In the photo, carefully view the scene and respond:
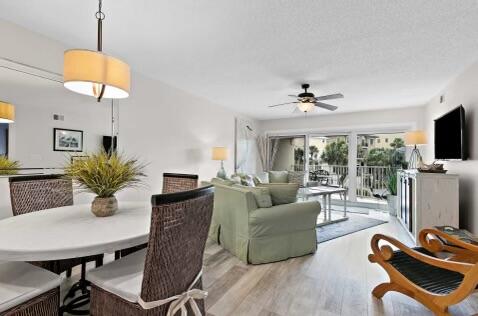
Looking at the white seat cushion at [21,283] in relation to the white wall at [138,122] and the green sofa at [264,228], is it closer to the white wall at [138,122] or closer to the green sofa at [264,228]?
the white wall at [138,122]

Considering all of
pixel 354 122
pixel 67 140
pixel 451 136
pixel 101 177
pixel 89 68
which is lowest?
pixel 101 177

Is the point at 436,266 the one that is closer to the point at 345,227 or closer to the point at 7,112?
the point at 345,227

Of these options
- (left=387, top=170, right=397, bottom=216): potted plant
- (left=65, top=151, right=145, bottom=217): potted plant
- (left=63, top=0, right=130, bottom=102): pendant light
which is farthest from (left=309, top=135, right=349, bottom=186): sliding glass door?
(left=63, top=0, right=130, bottom=102): pendant light

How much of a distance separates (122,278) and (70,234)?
0.36m

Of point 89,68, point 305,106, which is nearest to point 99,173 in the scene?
point 89,68

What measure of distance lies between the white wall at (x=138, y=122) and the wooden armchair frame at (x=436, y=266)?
3.04 m

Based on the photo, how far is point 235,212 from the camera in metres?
2.88

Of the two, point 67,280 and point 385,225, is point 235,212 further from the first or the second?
point 385,225

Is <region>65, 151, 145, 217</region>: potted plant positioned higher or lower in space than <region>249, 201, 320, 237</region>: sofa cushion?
higher

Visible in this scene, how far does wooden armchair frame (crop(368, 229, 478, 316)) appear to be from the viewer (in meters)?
1.46

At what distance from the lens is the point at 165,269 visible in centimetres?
109

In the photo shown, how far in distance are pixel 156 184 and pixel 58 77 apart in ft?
6.32

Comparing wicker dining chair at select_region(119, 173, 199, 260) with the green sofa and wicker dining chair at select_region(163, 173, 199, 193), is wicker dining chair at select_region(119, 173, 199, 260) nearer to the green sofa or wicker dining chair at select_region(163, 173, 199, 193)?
wicker dining chair at select_region(163, 173, 199, 193)

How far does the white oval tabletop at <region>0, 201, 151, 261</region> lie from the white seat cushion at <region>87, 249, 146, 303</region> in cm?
19
